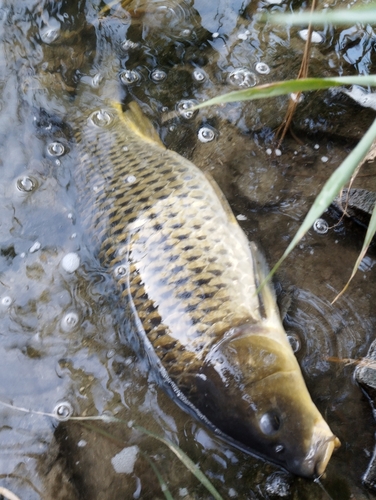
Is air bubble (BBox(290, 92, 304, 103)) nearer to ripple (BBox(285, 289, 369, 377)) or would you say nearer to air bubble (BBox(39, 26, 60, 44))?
ripple (BBox(285, 289, 369, 377))

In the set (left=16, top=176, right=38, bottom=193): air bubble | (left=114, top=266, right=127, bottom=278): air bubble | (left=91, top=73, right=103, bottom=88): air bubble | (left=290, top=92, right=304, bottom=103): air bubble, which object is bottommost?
(left=16, top=176, right=38, bottom=193): air bubble

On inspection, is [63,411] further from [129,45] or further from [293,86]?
[129,45]

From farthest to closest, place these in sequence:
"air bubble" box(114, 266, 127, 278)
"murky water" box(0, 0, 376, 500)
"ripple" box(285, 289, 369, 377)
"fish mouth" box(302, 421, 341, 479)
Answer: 1. "air bubble" box(114, 266, 127, 278)
2. "ripple" box(285, 289, 369, 377)
3. "murky water" box(0, 0, 376, 500)
4. "fish mouth" box(302, 421, 341, 479)

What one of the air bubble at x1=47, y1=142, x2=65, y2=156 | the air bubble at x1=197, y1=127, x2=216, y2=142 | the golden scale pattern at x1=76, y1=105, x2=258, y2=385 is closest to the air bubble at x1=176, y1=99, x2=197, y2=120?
the air bubble at x1=197, y1=127, x2=216, y2=142

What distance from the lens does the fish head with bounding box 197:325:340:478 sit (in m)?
2.21

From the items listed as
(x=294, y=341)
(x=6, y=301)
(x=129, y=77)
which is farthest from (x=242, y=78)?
(x=6, y=301)

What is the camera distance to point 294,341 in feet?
8.85

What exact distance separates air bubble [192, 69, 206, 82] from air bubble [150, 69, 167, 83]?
0.25 m

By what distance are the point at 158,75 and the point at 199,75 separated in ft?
1.15

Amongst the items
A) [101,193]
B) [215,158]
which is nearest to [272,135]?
[215,158]

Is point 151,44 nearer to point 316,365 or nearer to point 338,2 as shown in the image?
point 338,2

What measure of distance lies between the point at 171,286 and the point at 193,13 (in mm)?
2784

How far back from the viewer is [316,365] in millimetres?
2648

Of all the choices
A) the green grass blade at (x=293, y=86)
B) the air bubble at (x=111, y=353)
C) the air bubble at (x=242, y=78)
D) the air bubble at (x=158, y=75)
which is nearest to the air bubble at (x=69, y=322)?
the air bubble at (x=111, y=353)
